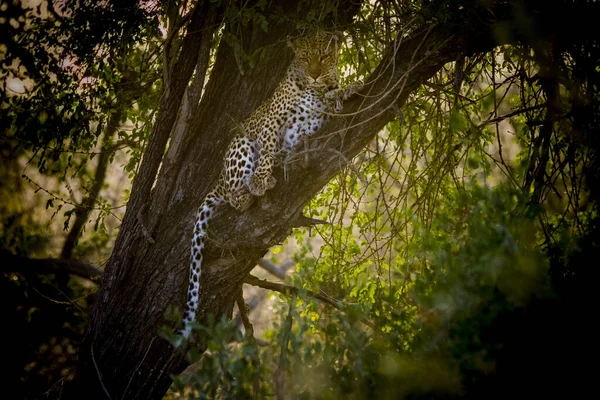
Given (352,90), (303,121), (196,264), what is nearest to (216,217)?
(196,264)

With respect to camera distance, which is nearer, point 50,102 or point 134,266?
point 134,266

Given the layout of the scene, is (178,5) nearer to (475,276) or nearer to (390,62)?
(390,62)

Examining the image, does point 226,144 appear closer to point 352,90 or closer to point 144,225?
point 144,225

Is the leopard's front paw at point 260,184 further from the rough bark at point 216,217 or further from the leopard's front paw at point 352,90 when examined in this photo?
the leopard's front paw at point 352,90

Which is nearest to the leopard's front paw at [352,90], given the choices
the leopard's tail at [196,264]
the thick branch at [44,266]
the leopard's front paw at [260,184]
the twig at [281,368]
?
the leopard's front paw at [260,184]

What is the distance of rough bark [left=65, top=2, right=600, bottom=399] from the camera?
14.8 feet

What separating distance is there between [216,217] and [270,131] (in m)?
0.82

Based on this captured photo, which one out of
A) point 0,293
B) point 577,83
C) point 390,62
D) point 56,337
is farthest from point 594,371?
point 56,337

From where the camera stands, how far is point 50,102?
18.5 feet

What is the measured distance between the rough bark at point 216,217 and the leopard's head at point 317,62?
Answer: 0.44 ft

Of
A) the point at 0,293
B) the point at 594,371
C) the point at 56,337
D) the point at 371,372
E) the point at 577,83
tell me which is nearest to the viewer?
the point at 594,371

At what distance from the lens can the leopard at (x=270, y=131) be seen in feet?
15.9

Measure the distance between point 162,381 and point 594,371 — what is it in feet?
11.2

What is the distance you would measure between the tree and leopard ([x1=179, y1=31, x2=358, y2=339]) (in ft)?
0.29
